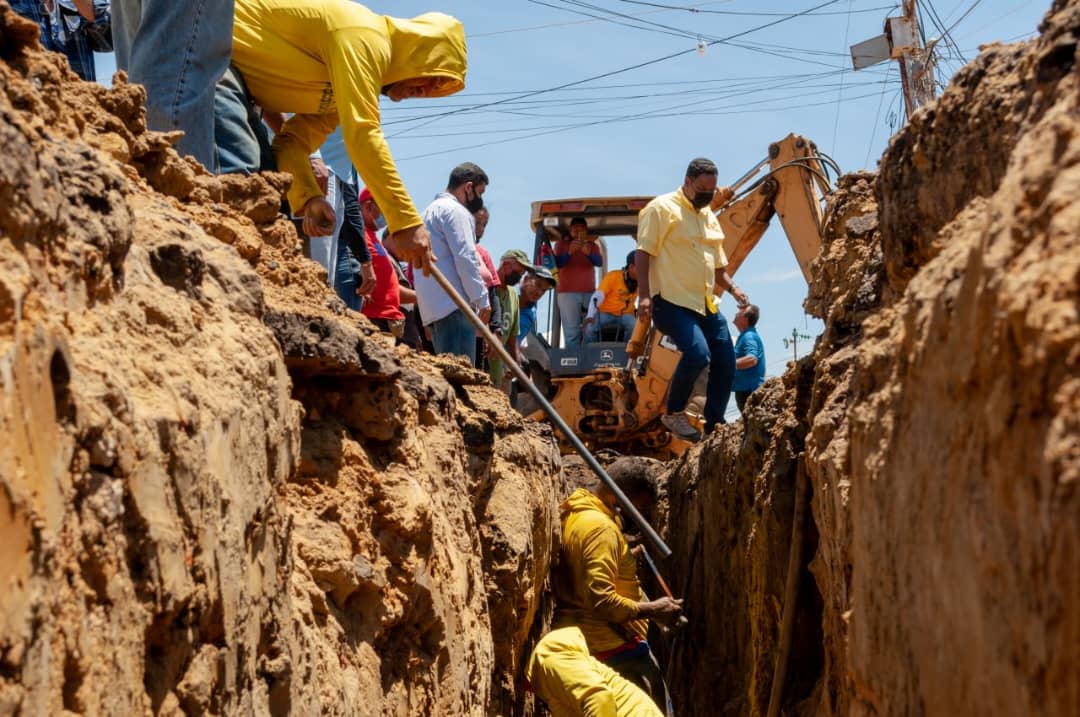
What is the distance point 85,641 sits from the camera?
2.28 metres

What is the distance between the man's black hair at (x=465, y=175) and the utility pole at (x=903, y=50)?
9.24m

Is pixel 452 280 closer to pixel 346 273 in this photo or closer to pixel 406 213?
pixel 346 273

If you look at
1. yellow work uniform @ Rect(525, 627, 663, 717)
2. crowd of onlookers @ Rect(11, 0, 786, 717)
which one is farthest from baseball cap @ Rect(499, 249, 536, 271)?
yellow work uniform @ Rect(525, 627, 663, 717)

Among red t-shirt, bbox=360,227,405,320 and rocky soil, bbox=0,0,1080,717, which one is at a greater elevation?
red t-shirt, bbox=360,227,405,320

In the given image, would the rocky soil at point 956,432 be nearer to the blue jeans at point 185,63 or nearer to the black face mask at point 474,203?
the blue jeans at point 185,63

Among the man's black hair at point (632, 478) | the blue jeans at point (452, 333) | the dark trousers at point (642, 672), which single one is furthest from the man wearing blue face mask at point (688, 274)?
the dark trousers at point (642, 672)

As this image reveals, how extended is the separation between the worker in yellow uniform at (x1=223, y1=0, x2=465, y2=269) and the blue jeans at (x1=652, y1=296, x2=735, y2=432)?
3627mm

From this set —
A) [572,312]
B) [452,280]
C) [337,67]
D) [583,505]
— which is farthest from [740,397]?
[337,67]

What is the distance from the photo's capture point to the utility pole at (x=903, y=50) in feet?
52.5

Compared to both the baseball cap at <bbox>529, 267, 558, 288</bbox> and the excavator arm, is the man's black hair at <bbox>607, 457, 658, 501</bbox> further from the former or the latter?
the excavator arm

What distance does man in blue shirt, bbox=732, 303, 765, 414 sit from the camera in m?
11.9

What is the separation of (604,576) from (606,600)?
0.15 meters

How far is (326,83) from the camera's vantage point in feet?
18.2

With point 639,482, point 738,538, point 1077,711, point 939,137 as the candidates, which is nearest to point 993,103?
point 939,137
